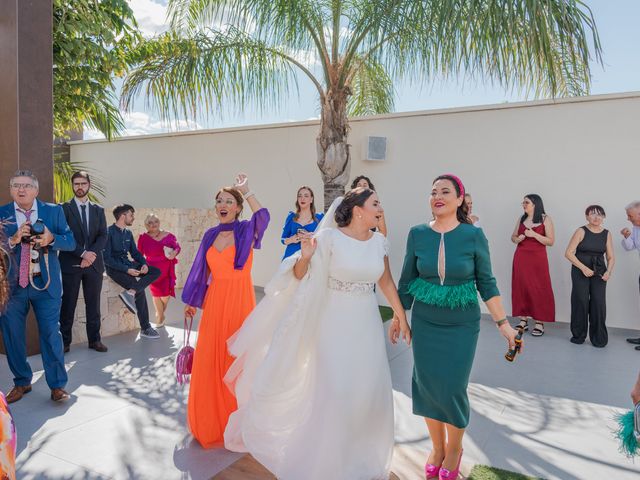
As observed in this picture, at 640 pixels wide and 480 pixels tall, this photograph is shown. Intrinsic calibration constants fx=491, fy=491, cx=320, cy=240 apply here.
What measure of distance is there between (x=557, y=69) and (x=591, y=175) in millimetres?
1698

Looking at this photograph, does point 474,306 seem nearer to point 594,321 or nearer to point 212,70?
point 594,321

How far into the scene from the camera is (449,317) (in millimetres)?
3006

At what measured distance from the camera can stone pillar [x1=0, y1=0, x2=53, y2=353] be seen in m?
5.23

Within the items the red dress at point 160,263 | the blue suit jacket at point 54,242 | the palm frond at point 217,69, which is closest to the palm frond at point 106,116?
the palm frond at point 217,69

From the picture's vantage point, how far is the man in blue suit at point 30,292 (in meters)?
4.21

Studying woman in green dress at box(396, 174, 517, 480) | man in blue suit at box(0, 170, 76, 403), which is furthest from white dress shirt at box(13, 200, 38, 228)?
woman in green dress at box(396, 174, 517, 480)

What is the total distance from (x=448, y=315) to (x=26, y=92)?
5.04 metres

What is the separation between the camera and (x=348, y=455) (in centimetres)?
295

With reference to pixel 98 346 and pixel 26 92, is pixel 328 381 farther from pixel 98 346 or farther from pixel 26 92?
pixel 26 92

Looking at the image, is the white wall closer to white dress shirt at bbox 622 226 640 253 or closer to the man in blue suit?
white dress shirt at bbox 622 226 640 253

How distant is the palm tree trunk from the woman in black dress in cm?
355

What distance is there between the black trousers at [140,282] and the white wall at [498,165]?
12.5 ft

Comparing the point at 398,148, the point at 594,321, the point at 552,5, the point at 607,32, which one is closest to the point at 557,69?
the point at 607,32

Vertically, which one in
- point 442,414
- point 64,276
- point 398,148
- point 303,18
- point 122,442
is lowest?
point 122,442
